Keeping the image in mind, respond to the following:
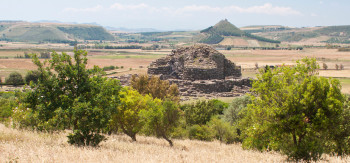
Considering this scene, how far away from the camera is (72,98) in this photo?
14.8m

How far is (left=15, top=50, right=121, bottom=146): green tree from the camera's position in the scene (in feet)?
46.5

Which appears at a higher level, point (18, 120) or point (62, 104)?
point (62, 104)

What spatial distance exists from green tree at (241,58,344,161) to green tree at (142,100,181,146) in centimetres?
727

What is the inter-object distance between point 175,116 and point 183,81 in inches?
1448

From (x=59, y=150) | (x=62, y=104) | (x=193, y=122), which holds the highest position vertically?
(x=62, y=104)

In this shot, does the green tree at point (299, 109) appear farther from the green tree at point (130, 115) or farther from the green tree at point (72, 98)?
the green tree at point (130, 115)

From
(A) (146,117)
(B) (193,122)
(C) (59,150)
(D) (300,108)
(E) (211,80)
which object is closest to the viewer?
(C) (59,150)

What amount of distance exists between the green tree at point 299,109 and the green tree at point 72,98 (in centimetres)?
755

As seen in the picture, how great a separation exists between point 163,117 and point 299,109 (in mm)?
10068

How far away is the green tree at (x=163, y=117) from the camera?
66.9 feet

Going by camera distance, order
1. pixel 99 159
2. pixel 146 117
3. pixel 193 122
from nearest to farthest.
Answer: pixel 99 159
pixel 146 117
pixel 193 122

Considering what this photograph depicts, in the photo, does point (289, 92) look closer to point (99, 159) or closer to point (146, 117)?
point (99, 159)

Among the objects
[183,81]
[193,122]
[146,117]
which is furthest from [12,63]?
[146,117]

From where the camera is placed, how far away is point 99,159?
10.6 metres
